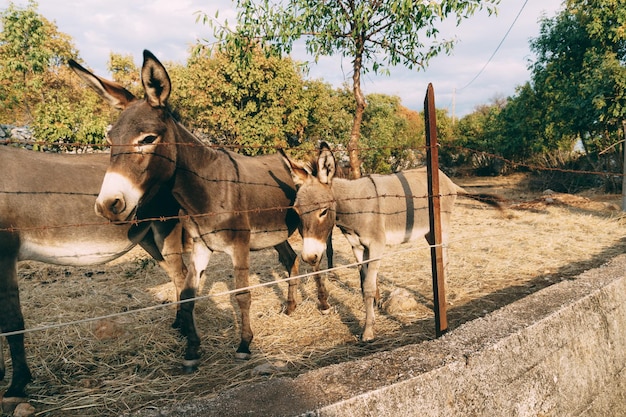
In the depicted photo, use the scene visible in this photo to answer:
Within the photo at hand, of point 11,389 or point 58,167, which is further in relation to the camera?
point 58,167

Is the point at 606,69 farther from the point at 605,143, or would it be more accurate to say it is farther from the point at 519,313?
the point at 519,313

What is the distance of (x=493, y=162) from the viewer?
2530 cm

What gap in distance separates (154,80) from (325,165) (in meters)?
1.80

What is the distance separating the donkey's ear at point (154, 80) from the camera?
2735 millimetres

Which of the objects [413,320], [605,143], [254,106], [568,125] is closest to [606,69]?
[568,125]

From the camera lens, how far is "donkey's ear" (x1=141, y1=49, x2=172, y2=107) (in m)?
2.74

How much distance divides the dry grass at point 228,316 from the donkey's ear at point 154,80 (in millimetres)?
2454

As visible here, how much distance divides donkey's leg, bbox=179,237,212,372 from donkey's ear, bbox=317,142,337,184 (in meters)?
1.44

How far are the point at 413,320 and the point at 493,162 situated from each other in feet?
80.9

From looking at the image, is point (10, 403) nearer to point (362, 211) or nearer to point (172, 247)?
point (172, 247)

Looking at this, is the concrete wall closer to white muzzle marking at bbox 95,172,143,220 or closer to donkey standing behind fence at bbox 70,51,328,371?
donkey standing behind fence at bbox 70,51,328,371

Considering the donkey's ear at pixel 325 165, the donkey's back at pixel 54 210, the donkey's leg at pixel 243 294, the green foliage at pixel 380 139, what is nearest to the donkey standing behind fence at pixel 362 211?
the donkey's ear at pixel 325 165

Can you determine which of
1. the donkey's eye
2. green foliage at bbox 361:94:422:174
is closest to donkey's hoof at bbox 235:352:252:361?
the donkey's eye

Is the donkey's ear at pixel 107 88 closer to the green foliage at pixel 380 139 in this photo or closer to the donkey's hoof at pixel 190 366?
the donkey's hoof at pixel 190 366
